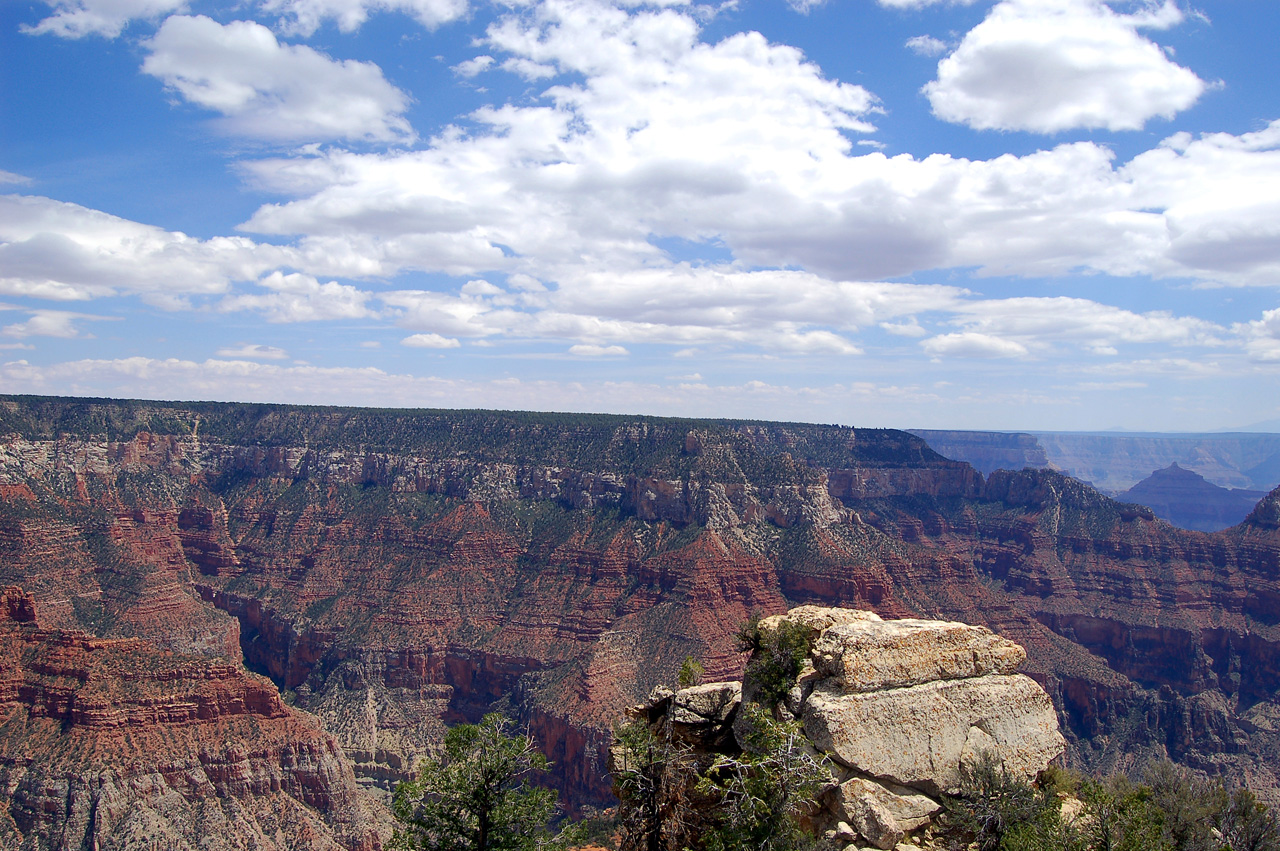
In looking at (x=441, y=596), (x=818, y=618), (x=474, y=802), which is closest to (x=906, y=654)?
(x=818, y=618)

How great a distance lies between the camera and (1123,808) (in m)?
18.8

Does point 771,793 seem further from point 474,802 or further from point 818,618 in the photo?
point 474,802

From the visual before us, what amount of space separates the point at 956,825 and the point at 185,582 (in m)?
135

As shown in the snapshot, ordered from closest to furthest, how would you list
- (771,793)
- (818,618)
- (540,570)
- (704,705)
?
(771,793) < (704,705) < (818,618) < (540,570)

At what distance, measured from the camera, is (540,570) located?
114125mm

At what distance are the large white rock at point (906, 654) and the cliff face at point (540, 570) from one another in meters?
62.3

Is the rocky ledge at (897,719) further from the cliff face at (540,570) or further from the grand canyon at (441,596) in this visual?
the cliff face at (540,570)

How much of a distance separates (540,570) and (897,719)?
9841cm

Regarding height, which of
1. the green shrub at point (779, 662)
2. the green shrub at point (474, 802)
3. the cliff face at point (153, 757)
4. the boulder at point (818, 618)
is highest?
the boulder at point (818, 618)

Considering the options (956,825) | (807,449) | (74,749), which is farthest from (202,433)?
(956,825)

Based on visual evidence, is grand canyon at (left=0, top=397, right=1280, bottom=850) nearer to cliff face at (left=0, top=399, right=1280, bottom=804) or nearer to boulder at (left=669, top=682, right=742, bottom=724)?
cliff face at (left=0, top=399, right=1280, bottom=804)

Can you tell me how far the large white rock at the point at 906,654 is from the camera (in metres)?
19.7

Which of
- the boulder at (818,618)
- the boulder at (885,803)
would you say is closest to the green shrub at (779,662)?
the boulder at (818,618)

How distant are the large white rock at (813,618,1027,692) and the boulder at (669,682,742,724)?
11.6 feet
